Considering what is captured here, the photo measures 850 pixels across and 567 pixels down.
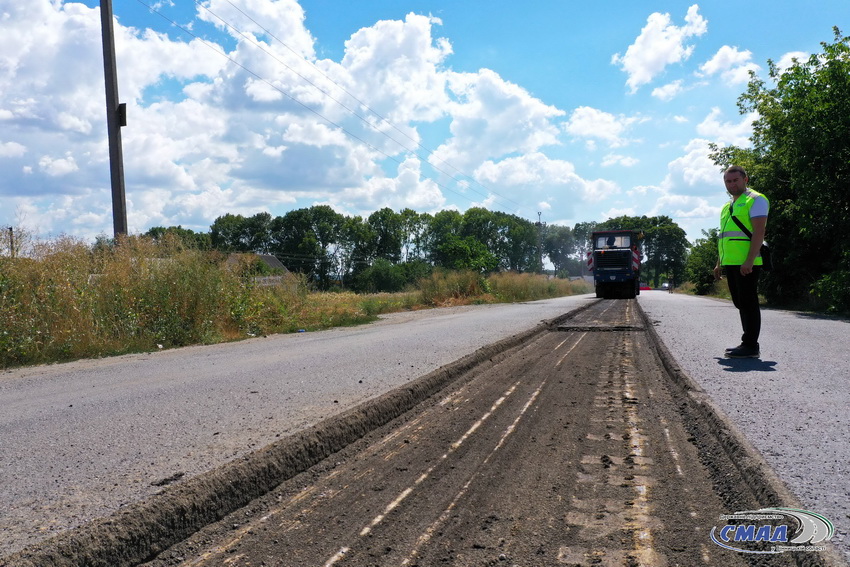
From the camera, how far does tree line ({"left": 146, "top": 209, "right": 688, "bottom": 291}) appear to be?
3125 inches

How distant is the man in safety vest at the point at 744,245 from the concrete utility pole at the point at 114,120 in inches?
457

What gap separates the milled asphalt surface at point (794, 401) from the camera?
2.80 meters

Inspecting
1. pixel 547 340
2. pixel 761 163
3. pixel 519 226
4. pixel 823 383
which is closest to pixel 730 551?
pixel 823 383

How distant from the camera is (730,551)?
2.37 m

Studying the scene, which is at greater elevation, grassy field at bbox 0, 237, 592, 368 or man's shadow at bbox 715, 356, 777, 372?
grassy field at bbox 0, 237, 592, 368

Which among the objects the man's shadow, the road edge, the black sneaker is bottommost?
the road edge

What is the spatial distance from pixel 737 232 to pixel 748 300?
758 mm

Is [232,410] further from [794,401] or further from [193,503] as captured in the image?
[794,401]

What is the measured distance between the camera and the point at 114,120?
42.3 feet

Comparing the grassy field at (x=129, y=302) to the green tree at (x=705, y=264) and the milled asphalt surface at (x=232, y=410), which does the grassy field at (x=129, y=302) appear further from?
the green tree at (x=705, y=264)

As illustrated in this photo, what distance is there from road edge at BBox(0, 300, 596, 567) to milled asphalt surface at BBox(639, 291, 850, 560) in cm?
259

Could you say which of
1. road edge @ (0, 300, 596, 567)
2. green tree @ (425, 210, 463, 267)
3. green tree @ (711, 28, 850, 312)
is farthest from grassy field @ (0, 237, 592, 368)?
green tree @ (425, 210, 463, 267)

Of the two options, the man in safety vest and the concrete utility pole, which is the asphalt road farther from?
the concrete utility pole

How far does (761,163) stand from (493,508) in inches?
951
